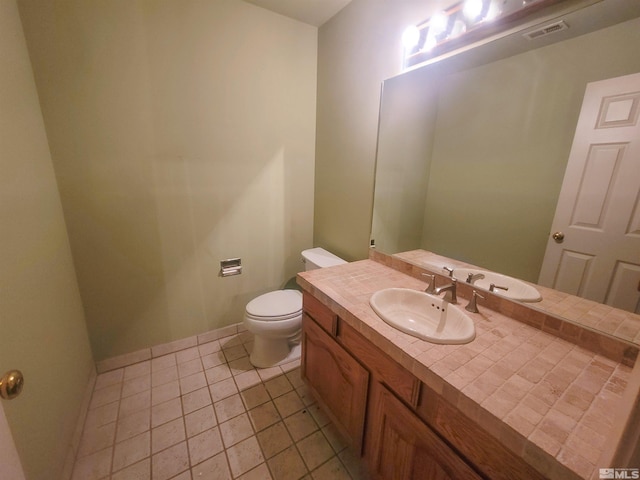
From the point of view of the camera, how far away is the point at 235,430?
135 centimetres

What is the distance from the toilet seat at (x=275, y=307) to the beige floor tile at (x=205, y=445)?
0.63 metres

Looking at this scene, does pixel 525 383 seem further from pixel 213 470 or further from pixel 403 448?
pixel 213 470

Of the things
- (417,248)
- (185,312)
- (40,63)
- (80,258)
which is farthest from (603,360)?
(40,63)

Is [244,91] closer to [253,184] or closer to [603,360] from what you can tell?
[253,184]

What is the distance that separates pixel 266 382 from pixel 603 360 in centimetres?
162

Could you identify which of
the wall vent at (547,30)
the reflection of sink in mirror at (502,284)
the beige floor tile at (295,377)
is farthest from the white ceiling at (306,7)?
the beige floor tile at (295,377)

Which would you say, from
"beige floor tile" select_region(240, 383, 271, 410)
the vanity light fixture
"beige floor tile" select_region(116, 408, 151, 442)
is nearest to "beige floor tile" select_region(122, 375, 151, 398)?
"beige floor tile" select_region(116, 408, 151, 442)

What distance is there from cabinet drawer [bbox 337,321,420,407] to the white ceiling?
201 cm

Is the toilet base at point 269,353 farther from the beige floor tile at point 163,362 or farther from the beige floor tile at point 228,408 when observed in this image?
the beige floor tile at point 163,362

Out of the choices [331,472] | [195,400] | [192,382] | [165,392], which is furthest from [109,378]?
[331,472]

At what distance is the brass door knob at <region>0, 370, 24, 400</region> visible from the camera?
1.77 ft

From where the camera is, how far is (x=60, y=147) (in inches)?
53.9

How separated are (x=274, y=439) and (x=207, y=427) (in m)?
0.38

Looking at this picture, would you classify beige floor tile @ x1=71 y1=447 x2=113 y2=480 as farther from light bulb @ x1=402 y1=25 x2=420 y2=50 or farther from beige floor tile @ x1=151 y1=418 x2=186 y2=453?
light bulb @ x1=402 y1=25 x2=420 y2=50
